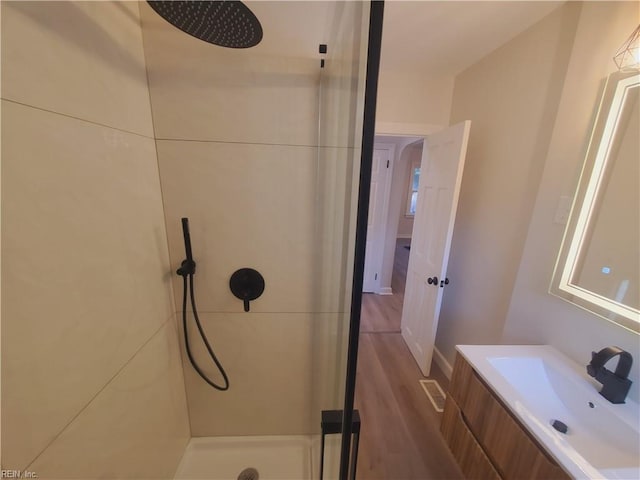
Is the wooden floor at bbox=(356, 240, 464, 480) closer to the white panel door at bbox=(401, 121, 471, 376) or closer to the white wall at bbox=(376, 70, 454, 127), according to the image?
the white panel door at bbox=(401, 121, 471, 376)

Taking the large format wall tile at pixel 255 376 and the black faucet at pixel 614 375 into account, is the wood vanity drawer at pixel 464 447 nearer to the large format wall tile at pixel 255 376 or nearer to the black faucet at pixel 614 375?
the black faucet at pixel 614 375

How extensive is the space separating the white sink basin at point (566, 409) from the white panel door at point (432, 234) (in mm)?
729

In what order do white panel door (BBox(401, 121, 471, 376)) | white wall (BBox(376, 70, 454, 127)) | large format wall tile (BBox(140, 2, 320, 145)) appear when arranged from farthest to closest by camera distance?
white wall (BBox(376, 70, 454, 127)), white panel door (BBox(401, 121, 471, 376)), large format wall tile (BBox(140, 2, 320, 145))

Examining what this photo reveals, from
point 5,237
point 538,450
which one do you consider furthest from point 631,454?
point 5,237

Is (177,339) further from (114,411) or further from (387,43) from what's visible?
(387,43)

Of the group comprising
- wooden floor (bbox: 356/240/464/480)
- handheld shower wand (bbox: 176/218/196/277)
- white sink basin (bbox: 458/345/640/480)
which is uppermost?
handheld shower wand (bbox: 176/218/196/277)

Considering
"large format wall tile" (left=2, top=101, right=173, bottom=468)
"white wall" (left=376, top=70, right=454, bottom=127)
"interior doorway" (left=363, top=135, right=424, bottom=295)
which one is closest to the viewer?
"large format wall tile" (left=2, top=101, right=173, bottom=468)

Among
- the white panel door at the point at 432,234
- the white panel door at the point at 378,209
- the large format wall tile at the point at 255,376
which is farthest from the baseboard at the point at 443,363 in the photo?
the large format wall tile at the point at 255,376

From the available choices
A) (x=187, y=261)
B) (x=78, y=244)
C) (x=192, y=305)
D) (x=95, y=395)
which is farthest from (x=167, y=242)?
(x=95, y=395)

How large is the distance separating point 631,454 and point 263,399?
145 cm

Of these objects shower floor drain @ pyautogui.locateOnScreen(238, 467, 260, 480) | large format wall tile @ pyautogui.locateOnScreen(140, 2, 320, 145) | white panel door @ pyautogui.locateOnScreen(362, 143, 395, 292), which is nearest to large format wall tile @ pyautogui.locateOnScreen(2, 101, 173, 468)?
large format wall tile @ pyautogui.locateOnScreen(140, 2, 320, 145)

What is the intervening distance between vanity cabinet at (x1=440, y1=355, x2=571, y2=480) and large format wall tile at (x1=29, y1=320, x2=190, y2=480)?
141 centimetres

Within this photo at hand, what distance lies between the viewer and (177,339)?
1.11 m

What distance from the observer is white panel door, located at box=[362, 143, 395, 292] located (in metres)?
3.24
